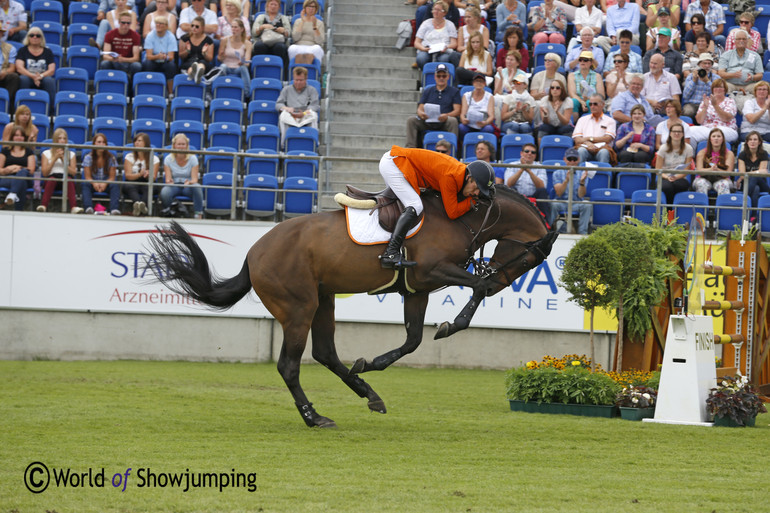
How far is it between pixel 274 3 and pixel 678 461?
15.3 metres

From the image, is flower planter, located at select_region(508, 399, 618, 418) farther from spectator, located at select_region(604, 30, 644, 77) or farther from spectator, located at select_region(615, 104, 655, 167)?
spectator, located at select_region(604, 30, 644, 77)

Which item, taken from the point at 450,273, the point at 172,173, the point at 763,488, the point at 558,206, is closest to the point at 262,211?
the point at 172,173

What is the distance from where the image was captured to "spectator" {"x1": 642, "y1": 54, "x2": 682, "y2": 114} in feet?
66.1

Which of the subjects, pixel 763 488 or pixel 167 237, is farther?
pixel 167 237

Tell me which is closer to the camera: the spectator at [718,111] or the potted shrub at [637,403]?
the potted shrub at [637,403]

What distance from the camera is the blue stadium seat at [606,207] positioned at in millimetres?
16828

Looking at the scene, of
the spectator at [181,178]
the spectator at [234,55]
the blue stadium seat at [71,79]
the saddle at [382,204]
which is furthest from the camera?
the spectator at [234,55]

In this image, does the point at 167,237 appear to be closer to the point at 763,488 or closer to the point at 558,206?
the point at 763,488

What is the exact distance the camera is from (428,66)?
20.6m

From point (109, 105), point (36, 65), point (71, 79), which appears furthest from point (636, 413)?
point (36, 65)

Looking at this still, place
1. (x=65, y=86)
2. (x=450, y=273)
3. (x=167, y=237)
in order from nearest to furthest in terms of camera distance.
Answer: (x=450, y=273), (x=167, y=237), (x=65, y=86)

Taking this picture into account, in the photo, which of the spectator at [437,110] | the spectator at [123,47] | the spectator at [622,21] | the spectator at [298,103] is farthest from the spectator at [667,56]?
the spectator at [123,47]

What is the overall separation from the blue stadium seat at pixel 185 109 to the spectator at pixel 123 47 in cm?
158

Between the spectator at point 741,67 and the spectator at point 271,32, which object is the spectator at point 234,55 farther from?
the spectator at point 741,67
